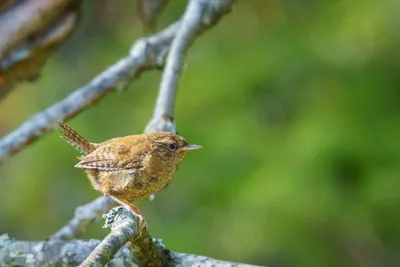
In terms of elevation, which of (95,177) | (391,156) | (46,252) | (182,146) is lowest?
(46,252)

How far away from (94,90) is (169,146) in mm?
513

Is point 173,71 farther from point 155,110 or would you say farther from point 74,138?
point 74,138

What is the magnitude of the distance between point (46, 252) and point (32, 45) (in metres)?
1.61

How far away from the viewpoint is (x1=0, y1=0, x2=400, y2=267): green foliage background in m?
4.42

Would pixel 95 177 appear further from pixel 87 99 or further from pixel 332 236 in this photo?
pixel 332 236

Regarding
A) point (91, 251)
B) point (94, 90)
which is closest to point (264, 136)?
point (94, 90)

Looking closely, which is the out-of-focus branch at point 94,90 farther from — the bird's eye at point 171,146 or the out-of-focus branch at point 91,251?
the out-of-focus branch at point 91,251

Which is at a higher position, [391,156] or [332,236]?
[391,156]

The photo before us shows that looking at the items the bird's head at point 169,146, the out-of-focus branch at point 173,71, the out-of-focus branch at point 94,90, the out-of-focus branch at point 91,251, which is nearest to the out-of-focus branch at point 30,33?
the out-of-focus branch at point 94,90

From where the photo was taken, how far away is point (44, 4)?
3672 millimetres

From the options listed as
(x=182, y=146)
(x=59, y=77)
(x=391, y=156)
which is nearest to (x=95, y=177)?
(x=182, y=146)

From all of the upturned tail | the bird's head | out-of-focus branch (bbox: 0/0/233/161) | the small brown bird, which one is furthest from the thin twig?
the bird's head

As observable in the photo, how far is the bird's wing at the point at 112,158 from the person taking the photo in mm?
2752

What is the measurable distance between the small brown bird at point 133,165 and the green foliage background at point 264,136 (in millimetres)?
1581
